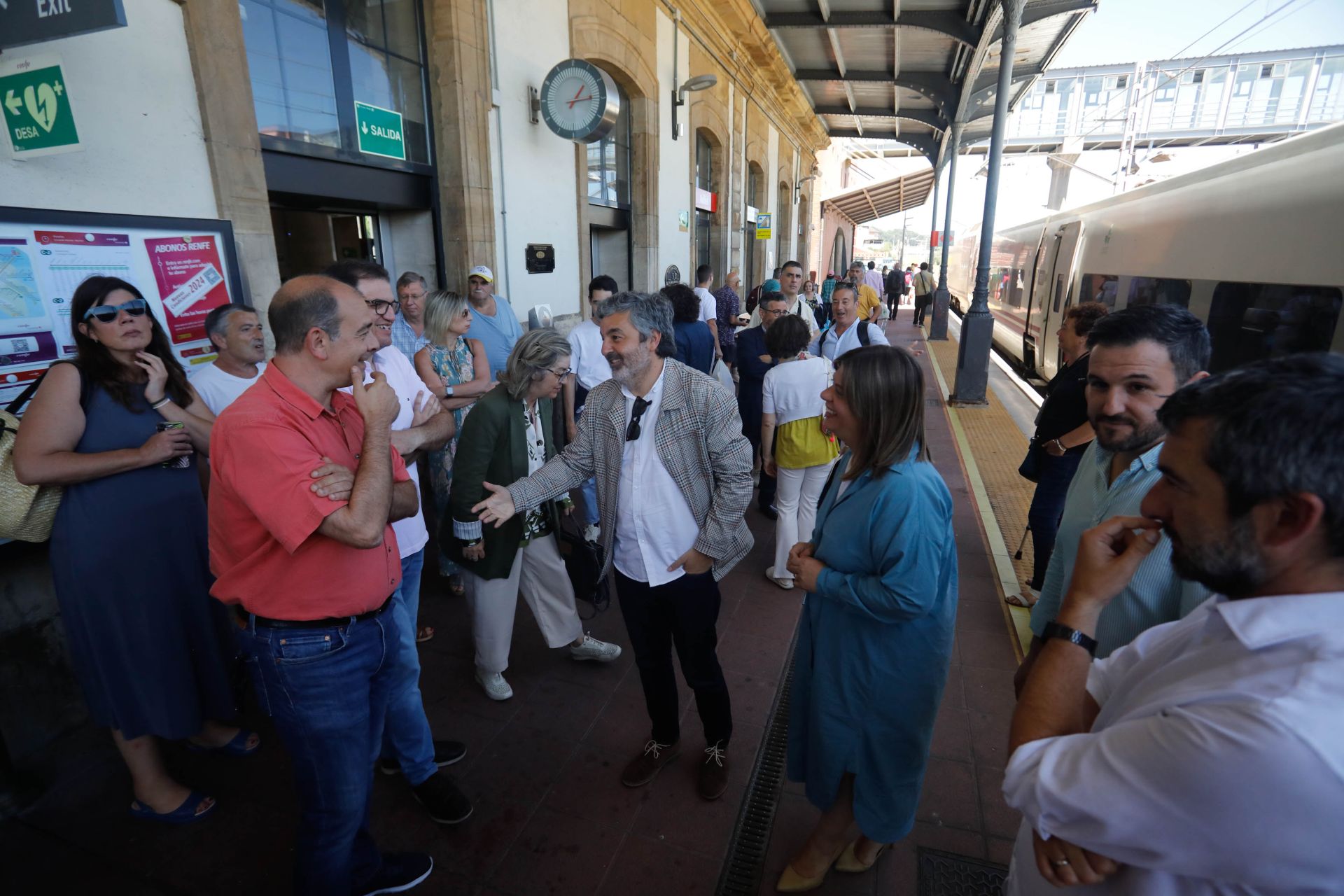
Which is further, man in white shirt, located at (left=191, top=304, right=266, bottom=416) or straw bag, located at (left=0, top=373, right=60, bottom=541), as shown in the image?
man in white shirt, located at (left=191, top=304, right=266, bottom=416)

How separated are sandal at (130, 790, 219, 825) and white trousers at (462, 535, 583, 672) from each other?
1223 mm

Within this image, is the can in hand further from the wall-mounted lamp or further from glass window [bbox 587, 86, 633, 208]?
the wall-mounted lamp

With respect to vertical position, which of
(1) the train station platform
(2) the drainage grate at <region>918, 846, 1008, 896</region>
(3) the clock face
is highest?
(3) the clock face

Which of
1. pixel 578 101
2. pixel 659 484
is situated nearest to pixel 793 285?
pixel 578 101

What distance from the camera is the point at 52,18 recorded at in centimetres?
232

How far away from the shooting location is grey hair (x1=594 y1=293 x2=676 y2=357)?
95.3 inches

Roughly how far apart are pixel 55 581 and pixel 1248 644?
350 centimetres

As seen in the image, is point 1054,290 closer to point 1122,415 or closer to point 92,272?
point 1122,415

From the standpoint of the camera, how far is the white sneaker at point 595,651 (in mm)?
3611

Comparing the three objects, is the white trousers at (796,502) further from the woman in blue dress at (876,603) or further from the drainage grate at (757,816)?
the woman in blue dress at (876,603)

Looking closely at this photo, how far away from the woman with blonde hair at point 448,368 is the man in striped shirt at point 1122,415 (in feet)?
10.6

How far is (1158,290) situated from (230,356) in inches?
303

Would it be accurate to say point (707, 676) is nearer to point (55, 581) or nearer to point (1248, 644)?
point (1248, 644)

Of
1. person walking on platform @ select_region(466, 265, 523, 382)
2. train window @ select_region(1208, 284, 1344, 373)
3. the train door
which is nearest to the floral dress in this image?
person walking on platform @ select_region(466, 265, 523, 382)
